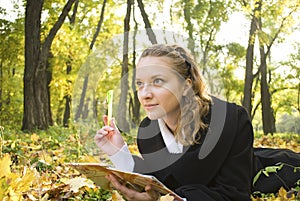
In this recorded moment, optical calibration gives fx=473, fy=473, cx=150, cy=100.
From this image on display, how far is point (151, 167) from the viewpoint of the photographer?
3055 mm

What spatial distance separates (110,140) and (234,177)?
0.74m

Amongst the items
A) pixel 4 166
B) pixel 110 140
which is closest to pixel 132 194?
pixel 110 140

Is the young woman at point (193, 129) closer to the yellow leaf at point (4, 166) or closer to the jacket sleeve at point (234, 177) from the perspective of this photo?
the jacket sleeve at point (234, 177)

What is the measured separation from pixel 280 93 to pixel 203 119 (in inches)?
1535

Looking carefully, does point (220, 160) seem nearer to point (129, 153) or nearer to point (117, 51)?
point (129, 153)

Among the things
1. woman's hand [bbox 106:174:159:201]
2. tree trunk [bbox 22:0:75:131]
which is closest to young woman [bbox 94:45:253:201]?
woman's hand [bbox 106:174:159:201]

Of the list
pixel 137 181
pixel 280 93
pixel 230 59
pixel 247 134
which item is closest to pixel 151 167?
pixel 247 134

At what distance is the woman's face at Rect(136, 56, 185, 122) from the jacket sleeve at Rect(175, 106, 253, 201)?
1.33 ft

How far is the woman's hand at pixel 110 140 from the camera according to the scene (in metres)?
2.70

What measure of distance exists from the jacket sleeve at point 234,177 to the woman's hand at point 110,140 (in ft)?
1.63

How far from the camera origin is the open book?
202cm

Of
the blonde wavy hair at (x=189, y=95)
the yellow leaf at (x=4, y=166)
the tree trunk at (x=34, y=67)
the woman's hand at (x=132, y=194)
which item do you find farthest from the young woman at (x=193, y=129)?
the tree trunk at (x=34, y=67)

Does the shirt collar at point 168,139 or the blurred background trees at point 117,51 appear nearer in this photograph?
the shirt collar at point 168,139

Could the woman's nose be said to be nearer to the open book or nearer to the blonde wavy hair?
the blonde wavy hair
